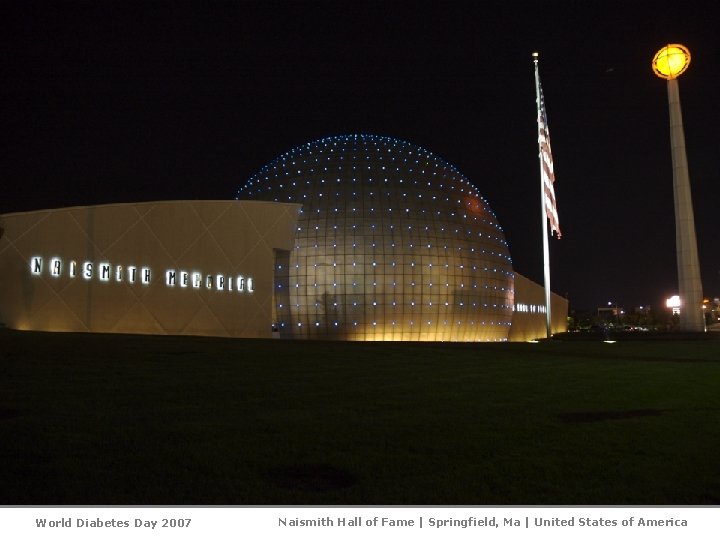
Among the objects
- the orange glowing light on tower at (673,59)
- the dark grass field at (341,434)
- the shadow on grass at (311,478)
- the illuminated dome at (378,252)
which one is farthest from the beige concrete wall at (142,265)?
the orange glowing light on tower at (673,59)

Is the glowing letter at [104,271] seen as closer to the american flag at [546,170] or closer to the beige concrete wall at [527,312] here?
the american flag at [546,170]

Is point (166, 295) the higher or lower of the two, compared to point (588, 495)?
higher

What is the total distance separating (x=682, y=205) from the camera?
5303cm

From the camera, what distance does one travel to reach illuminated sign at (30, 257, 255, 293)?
30.6 m

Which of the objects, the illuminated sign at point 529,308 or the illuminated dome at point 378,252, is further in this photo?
the illuminated sign at point 529,308

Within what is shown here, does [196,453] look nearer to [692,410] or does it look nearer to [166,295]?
[692,410]

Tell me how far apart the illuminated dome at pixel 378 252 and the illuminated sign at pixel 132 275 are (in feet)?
17.3

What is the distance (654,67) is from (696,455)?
177 ft

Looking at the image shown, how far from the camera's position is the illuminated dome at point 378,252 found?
1656 inches

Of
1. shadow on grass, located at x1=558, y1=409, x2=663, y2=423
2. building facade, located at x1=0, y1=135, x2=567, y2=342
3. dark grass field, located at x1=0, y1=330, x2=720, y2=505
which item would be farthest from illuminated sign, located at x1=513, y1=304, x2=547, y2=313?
shadow on grass, located at x1=558, y1=409, x2=663, y2=423

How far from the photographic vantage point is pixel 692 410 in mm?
12070

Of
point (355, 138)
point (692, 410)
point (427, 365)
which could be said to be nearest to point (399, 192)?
point (355, 138)

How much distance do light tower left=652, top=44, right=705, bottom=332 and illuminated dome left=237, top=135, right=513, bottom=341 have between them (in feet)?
52.1

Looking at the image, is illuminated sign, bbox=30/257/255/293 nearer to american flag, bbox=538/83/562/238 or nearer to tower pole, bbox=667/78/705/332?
american flag, bbox=538/83/562/238
